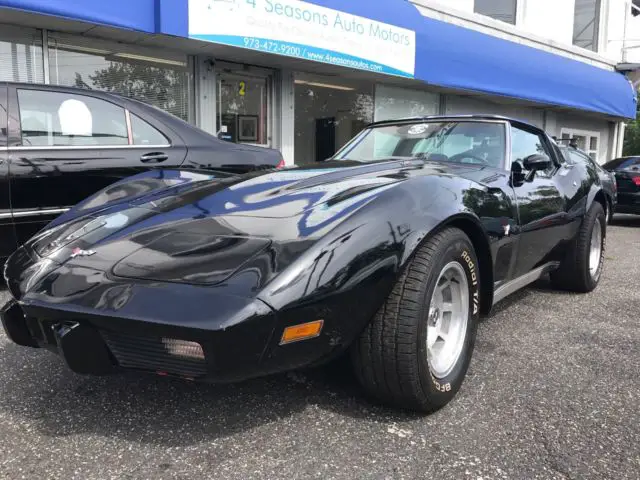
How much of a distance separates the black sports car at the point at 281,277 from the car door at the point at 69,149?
131 centimetres

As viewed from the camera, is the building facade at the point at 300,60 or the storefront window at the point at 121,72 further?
the storefront window at the point at 121,72

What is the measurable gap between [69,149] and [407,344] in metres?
3.23

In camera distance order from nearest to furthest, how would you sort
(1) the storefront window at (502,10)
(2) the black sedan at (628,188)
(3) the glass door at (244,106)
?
(3) the glass door at (244,106) → (2) the black sedan at (628,188) → (1) the storefront window at (502,10)

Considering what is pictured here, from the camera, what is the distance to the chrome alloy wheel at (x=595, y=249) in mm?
4300

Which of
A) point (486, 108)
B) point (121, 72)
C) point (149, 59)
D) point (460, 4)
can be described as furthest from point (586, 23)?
point (121, 72)

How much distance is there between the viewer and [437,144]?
339cm

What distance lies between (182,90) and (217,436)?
22.4 ft

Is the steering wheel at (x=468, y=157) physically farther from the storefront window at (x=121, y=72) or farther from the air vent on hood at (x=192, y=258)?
the storefront window at (x=121, y=72)

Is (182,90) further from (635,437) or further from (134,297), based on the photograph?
(635,437)

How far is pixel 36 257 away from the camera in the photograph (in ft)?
7.33

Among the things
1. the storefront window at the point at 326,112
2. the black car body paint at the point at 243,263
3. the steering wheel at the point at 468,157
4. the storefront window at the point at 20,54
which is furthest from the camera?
the storefront window at the point at 326,112

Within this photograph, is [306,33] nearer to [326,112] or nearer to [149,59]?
[149,59]

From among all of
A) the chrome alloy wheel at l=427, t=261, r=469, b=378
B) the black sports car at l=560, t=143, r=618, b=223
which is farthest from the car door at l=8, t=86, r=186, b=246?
the black sports car at l=560, t=143, r=618, b=223

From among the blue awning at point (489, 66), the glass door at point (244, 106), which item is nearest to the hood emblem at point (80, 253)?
the blue awning at point (489, 66)
